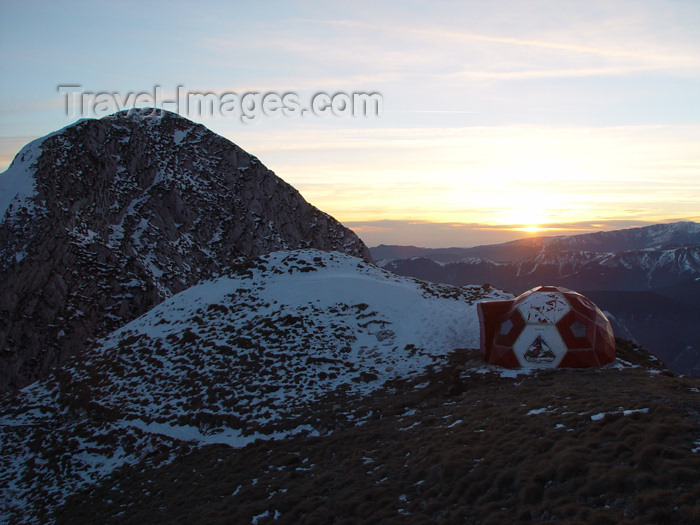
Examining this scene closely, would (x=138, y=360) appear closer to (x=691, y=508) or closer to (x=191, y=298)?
(x=191, y=298)

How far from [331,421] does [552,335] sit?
Result: 32.5ft

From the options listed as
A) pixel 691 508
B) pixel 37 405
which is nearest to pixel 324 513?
pixel 691 508

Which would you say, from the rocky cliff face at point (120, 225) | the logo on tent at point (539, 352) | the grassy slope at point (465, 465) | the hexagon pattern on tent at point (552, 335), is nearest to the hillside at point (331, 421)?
the grassy slope at point (465, 465)

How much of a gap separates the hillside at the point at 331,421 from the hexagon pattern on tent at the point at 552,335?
101 cm

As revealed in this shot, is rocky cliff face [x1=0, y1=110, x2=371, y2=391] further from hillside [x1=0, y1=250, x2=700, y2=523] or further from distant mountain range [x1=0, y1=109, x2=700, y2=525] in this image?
hillside [x1=0, y1=250, x2=700, y2=523]

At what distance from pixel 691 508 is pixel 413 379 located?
13.9 meters

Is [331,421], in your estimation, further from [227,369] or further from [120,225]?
→ [120,225]

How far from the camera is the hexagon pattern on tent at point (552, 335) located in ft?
62.0

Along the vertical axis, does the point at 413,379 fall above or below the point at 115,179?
below

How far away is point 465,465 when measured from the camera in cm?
1047

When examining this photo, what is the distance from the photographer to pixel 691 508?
22.8 feet

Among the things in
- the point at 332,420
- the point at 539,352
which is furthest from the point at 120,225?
the point at 539,352

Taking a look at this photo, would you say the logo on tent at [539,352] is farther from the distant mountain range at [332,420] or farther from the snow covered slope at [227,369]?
the snow covered slope at [227,369]

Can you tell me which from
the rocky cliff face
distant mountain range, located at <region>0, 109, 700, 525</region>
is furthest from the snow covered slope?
the rocky cliff face
